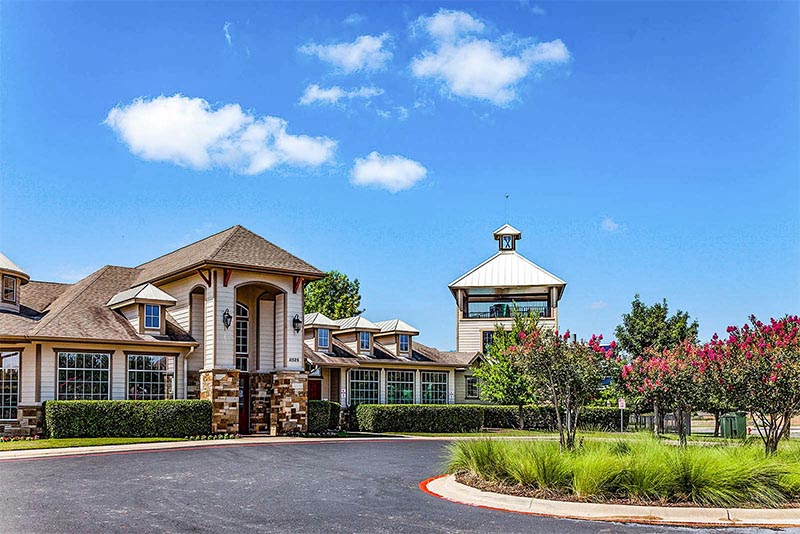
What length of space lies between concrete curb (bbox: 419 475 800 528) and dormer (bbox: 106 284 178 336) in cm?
2030

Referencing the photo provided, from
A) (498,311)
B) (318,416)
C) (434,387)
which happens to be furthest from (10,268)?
(498,311)

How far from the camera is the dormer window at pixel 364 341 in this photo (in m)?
39.8

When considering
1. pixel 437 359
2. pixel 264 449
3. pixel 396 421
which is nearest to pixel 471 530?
pixel 264 449

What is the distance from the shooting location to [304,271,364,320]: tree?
198ft

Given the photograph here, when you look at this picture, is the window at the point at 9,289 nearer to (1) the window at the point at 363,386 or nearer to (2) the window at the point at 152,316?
(2) the window at the point at 152,316

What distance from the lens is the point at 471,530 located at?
1036 cm

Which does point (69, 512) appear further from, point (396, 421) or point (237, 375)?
point (396, 421)

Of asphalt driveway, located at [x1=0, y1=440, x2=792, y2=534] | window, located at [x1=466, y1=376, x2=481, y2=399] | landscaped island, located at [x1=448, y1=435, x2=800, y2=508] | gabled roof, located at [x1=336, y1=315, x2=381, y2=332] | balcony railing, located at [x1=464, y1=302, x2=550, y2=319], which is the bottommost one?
window, located at [x1=466, y1=376, x2=481, y2=399]

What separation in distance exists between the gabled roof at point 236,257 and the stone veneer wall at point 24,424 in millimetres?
7085

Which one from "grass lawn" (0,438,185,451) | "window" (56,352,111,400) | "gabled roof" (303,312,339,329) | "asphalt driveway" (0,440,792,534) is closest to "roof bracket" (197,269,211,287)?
"window" (56,352,111,400)

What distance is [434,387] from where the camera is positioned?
42438mm

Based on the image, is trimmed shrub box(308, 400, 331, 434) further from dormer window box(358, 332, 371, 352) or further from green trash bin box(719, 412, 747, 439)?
green trash bin box(719, 412, 747, 439)

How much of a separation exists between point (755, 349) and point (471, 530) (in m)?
7.37

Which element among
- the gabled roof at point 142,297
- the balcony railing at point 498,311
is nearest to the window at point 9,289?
the gabled roof at point 142,297
